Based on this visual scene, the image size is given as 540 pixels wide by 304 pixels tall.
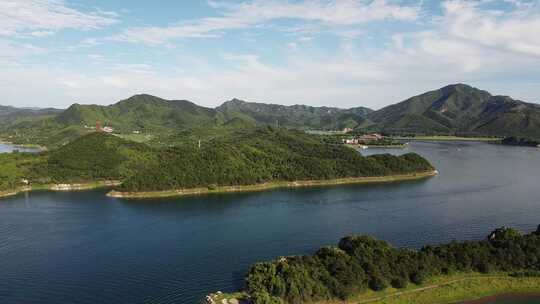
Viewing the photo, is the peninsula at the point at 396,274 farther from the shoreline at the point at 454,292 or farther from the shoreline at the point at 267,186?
the shoreline at the point at 267,186

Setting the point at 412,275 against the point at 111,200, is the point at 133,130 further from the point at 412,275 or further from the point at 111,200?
the point at 412,275

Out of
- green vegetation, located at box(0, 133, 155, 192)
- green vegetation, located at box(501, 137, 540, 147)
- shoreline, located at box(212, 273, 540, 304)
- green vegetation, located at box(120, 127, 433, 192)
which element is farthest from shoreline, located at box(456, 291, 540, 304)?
green vegetation, located at box(501, 137, 540, 147)

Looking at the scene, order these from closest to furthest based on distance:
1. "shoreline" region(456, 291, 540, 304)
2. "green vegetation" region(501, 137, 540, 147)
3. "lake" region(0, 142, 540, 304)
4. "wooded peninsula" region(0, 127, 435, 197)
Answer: "shoreline" region(456, 291, 540, 304), "lake" region(0, 142, 540, 304), "wooded peninsula" region(0, 127, 435, 197), "green vegetation" region(501, 137, 540, 147)

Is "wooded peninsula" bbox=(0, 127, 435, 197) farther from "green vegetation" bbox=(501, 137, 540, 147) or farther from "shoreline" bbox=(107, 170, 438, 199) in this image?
"green vegetation" bbox=(501, 137, 540, 147)

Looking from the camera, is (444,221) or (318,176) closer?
(444,221)

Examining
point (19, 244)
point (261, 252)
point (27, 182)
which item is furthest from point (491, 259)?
point (27, 182)
